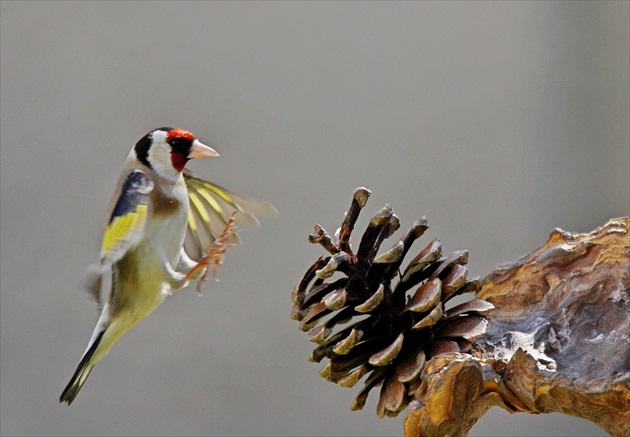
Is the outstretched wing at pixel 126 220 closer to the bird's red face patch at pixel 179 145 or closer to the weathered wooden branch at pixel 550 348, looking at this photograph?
the bird's red face patch at pixel 179 145

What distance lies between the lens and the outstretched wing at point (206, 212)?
0.41m

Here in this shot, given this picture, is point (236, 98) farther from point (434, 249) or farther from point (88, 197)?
point (434, 249)

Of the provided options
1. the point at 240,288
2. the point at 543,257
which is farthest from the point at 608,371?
the point at 240,288

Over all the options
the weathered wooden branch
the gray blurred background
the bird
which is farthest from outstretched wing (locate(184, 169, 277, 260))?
the gray blurred background

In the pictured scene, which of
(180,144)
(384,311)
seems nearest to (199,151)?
A: (180,144)

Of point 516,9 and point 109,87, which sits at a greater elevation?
point 516,9

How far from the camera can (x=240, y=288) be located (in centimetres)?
96

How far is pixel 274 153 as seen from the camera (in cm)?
96

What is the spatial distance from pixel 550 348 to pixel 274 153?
0.67m

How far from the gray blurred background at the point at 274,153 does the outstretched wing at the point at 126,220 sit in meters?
0.56

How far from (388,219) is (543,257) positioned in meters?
0.07

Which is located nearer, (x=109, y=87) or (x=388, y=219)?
(x=388, y=219)

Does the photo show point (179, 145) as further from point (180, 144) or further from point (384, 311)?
point (384, 311)

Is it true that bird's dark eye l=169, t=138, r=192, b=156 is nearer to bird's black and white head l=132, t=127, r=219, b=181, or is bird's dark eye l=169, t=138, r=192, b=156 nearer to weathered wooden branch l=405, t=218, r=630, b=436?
bird's black and white head l=132, t=127, r=219, b=181
